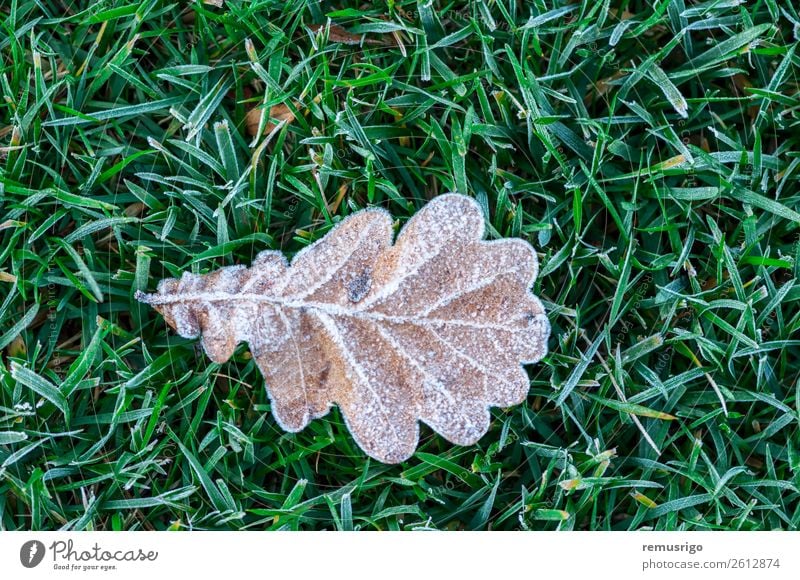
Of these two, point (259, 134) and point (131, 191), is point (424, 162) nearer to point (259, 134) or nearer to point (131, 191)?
point (259, 134)

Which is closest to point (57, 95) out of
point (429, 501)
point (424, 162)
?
point (424, 162)

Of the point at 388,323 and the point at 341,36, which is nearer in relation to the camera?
the point at 388,323

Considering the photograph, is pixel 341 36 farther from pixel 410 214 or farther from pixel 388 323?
pixel 388 323
